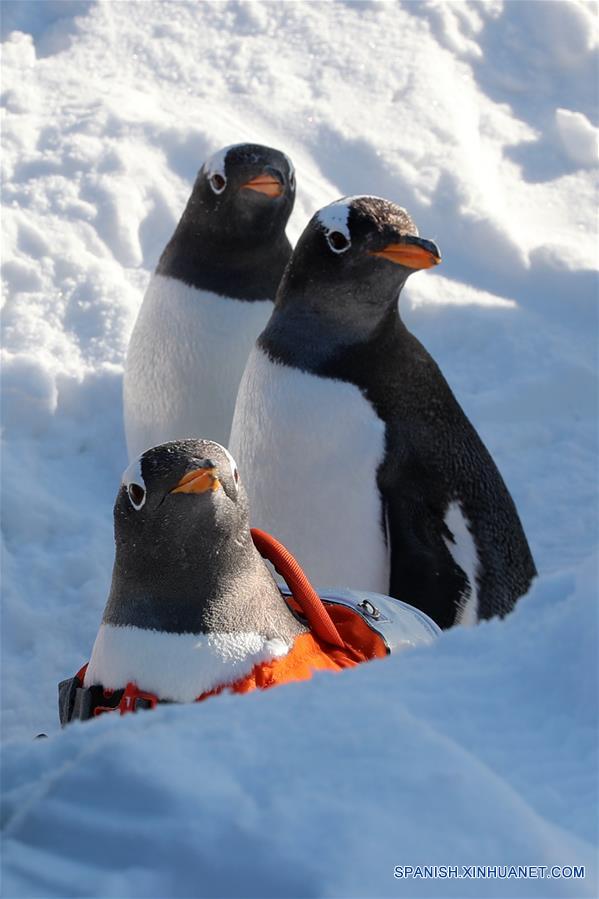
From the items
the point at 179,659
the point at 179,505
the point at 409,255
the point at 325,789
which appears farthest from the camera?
the point at 409,255

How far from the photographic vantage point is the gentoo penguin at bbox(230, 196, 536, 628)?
2.87 m

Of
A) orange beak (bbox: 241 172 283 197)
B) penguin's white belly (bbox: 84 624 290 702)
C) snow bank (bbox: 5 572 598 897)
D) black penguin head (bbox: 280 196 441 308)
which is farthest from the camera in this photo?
orange beak (bbox: 241 172 283 197)

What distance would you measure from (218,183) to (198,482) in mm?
1720

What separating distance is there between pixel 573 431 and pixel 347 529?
158 centimetres

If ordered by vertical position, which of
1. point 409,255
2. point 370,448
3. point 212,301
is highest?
point 409,255

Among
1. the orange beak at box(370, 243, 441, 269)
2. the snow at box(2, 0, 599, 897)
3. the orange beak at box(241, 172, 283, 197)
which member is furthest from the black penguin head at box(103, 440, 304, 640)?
the orange beak at box(241, 172, 283, 197)

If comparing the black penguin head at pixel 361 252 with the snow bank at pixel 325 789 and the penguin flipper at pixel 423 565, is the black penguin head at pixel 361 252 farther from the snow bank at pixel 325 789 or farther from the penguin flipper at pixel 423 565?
the snow bank at pixel 325 789

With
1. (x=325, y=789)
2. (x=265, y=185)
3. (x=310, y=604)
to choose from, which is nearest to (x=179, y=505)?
(x=310, y=604)

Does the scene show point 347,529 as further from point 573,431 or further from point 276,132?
point 276,132

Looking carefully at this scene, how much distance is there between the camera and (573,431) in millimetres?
4262

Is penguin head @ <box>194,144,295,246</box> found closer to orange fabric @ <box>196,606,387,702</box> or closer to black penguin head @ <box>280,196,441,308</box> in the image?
black penguin head @ <box>280,196,441,308</box>

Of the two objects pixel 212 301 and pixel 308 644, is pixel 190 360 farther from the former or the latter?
pixel 308 644

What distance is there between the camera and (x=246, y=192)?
3.60 meters

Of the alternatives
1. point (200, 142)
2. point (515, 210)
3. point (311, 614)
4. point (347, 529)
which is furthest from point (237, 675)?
point (515, 210)
